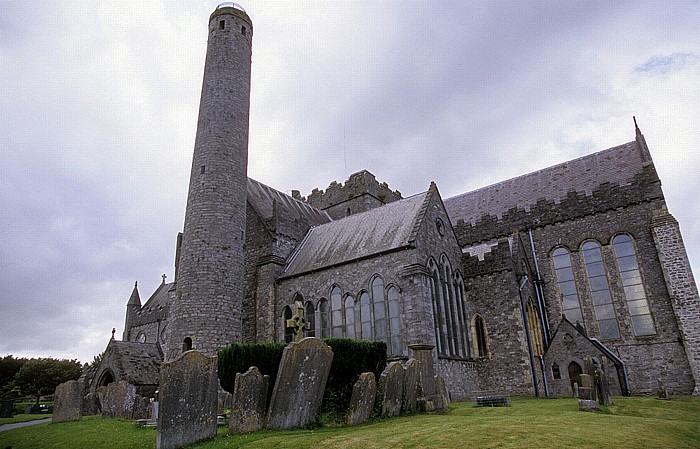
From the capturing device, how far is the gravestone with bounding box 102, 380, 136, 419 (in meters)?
16.7

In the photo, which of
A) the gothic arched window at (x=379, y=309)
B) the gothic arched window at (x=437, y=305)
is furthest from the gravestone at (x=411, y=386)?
the gothic arched window at (x=379, y=309)

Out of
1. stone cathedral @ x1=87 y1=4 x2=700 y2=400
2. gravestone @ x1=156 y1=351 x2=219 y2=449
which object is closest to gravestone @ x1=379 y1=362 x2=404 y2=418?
gravestone @ x1=156 y1=351 x2=219 y2=449

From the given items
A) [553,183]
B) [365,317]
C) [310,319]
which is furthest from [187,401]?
[553,183]

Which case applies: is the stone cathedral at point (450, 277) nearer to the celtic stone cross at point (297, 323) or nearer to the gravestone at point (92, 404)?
the gravestone at point (92, 404)

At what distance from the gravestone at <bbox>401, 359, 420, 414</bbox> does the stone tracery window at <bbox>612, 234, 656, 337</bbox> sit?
526 inches

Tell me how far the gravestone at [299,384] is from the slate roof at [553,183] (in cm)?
1829

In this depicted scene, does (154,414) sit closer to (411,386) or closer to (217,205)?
Result: (411,386)

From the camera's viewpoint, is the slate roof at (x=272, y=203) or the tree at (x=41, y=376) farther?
the tree at (x=41, y=376)

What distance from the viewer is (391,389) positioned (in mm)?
12469

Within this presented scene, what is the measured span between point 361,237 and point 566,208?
1111 cm

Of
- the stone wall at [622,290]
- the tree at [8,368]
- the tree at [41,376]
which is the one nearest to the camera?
the stone wall at [622,290]

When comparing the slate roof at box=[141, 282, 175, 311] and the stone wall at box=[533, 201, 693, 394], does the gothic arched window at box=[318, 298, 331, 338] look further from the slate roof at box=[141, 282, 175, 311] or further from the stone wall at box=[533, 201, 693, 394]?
the slate roof at box=[141, 282, 175, 311]

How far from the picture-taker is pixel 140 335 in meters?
39.9

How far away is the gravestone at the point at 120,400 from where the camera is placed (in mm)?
16703
